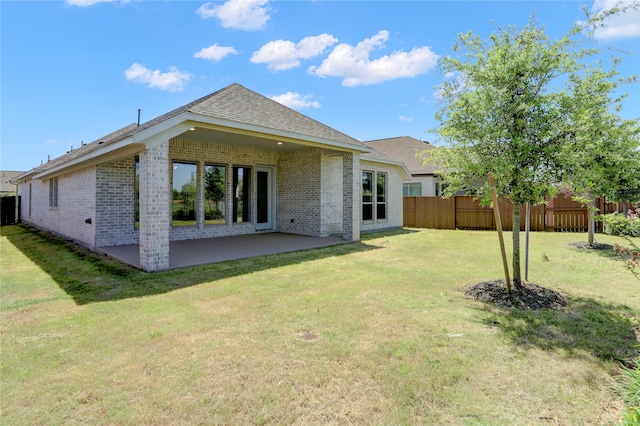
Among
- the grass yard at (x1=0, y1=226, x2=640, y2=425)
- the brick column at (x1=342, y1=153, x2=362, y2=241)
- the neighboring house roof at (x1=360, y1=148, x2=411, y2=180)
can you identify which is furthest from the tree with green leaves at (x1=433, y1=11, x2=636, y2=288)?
the neighboring house roof at (x1=360, y1=148, x2=411, y2=180)

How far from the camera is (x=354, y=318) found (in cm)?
419

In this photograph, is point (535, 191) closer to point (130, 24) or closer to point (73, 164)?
point (73, 164)

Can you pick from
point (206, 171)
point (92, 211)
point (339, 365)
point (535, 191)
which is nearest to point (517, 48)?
point (535, 191)

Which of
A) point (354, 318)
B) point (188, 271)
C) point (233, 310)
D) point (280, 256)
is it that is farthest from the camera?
point (280, 256)

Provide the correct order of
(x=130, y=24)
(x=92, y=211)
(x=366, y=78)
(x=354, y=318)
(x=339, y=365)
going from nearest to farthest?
1. (x=339, y=365)
2. (x=354, y=318)
3. (x=92, y=211)
4. (x=130, y=24)
5. (x=366, y=78)

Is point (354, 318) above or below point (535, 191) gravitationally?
below

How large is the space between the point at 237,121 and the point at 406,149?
18117mm

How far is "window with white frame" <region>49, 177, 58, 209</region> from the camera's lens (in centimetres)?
1397

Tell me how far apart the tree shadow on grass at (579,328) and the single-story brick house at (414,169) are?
48.2 feet

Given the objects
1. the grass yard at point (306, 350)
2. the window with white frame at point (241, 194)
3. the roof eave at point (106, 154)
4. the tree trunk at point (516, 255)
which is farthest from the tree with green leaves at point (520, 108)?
the window with white frame at point (241, 194)

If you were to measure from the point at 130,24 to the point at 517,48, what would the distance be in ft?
38.9

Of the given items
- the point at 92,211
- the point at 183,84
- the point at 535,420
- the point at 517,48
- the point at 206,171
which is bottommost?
the point at 535,420

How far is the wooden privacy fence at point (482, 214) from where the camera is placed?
14703 mm

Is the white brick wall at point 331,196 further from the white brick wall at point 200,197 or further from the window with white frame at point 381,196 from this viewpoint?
the window with white frame at point 381,196
